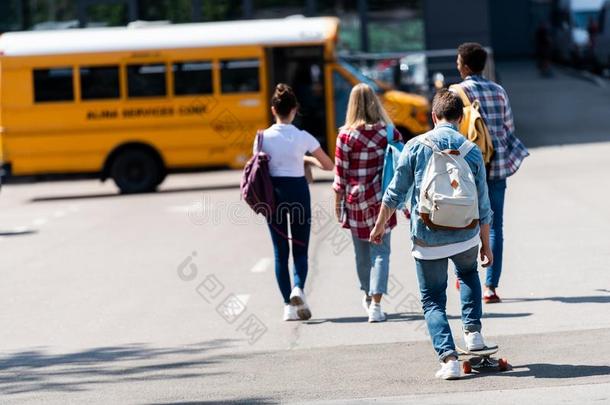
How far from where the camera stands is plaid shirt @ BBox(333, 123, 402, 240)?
9406mm

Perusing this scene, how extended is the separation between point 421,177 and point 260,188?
250 centimetres

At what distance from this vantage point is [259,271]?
12.3 m

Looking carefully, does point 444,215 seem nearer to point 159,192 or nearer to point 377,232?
point 377,232

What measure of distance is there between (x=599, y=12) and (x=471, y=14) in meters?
11.1

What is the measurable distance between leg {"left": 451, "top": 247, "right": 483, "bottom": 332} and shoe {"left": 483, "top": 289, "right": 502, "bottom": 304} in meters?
2.41

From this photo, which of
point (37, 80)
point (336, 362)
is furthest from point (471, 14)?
point (336, 362)

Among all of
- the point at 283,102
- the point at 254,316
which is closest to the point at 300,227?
the point at 254,316

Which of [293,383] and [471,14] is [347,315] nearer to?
[293,383]

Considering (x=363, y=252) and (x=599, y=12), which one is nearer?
(x=363, y=252)

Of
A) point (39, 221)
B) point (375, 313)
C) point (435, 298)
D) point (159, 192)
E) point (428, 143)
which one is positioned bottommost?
point (159, 192)

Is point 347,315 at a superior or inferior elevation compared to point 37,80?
inferior

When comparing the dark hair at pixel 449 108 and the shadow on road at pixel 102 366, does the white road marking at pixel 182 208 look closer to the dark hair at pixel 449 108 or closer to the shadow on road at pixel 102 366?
the shadow on road at pixel 102 366

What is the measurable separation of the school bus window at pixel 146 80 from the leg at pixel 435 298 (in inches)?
611

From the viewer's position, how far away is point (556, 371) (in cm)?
730
